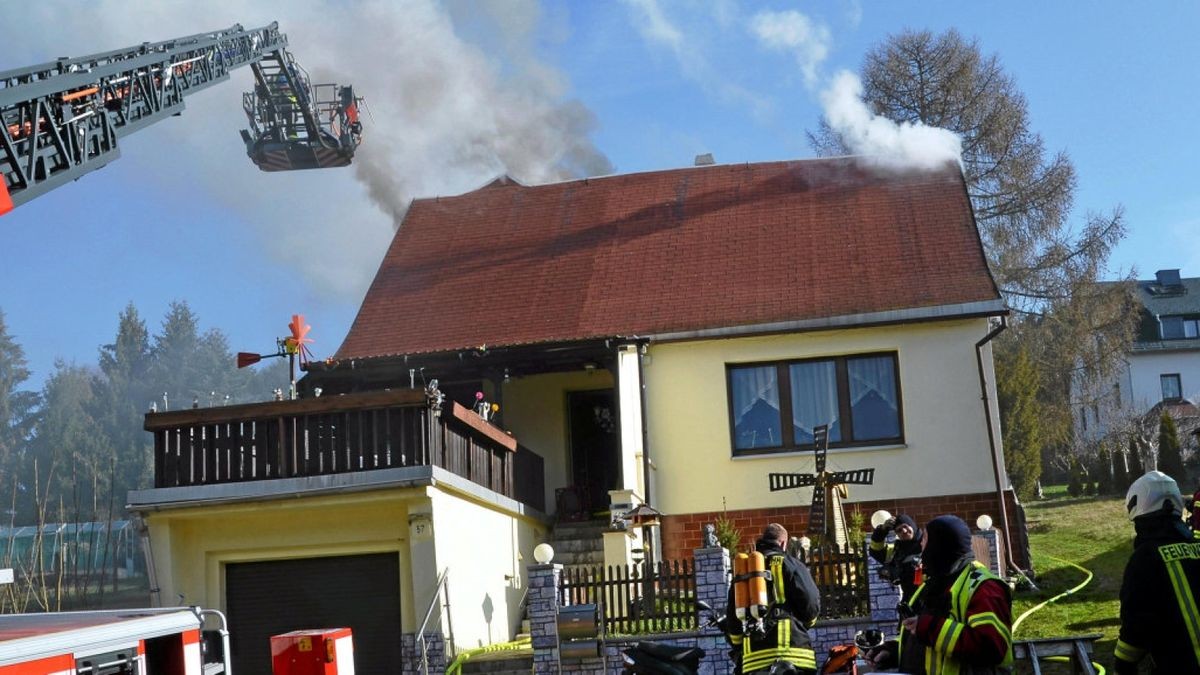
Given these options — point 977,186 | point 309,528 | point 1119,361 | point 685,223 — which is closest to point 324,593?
point 309,528

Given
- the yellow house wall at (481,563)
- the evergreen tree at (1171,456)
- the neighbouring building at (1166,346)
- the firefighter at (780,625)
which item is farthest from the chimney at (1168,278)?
the firefighter at (780,625)

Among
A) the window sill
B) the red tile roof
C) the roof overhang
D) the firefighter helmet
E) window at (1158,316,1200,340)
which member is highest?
window at (1158,316,1200,340)

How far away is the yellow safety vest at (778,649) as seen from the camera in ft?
Answer: 29.7

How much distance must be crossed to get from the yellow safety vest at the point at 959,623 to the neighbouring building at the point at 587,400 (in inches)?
377

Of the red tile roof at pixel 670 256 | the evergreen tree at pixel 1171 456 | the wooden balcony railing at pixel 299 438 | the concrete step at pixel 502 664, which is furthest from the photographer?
the evergreen tree at pixel 1171 456

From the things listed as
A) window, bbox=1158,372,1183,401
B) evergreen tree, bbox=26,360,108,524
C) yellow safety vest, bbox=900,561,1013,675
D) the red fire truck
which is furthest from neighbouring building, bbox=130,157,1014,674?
window, bbox=1158,372,1183,401

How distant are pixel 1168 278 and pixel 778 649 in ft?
191

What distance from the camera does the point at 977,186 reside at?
108ft

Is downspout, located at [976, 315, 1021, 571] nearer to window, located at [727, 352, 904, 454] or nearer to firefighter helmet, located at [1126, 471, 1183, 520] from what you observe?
window, located at [727, 352, 904, 454]

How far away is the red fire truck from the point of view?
738 cm

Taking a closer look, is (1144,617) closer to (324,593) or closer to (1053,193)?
(324,593)

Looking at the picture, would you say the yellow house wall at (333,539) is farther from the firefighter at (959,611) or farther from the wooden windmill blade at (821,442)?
the firefighter at (959,611)

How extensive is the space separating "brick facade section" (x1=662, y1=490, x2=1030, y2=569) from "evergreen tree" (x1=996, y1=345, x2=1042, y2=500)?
40.4 ft

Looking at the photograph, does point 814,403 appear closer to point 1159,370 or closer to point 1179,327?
point 1159,370
